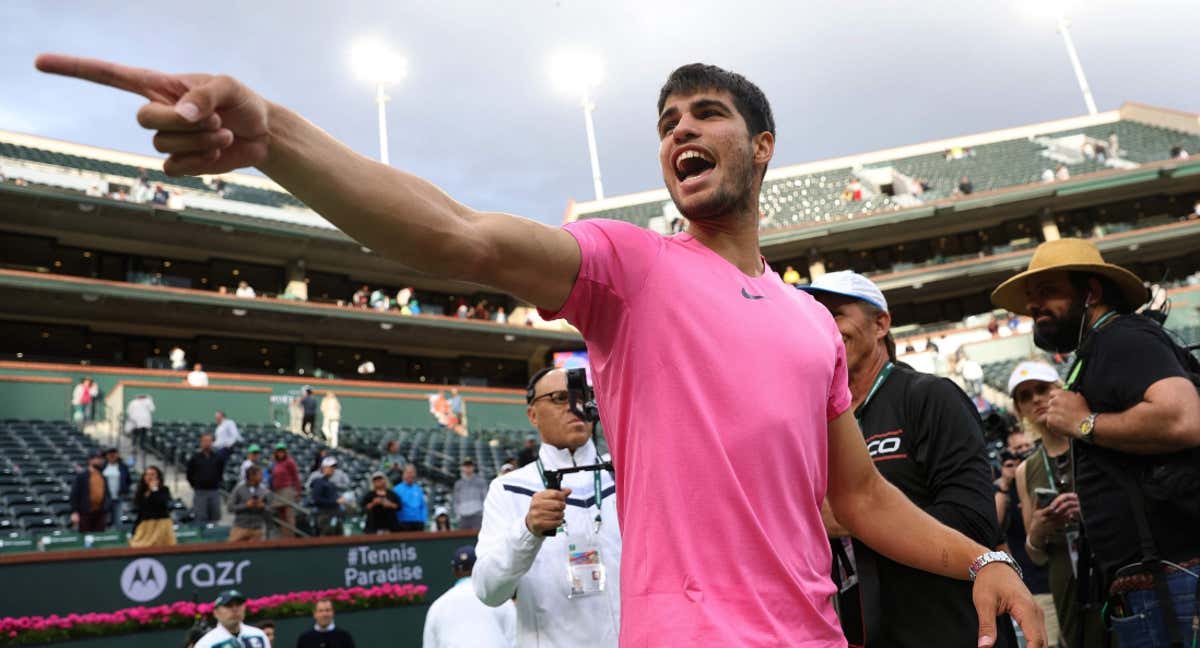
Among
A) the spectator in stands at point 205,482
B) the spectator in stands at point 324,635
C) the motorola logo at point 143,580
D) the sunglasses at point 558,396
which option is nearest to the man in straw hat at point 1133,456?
the sunglasses at point 558,396

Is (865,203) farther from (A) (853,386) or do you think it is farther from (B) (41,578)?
(A) (853,386)

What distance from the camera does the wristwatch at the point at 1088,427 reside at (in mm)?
3180

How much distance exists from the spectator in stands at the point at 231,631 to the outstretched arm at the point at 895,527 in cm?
748

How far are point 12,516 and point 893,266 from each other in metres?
35.1

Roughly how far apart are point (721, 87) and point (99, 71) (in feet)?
4.13

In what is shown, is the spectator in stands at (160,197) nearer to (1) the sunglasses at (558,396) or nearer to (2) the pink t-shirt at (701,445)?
(1) the sunglasses at (558,396)

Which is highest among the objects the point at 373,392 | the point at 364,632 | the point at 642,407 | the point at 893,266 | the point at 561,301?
the point at 893,266

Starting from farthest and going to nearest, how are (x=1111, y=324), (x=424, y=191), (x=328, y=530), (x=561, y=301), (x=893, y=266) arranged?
(x=893, y=266)
(x=328, y=530)
(x=1111, y=324)
(x=561, y=301)
(x=424, y=191)

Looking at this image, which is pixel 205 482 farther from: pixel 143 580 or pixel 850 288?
pixel 850 288

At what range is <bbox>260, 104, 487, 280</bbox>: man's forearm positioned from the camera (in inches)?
56.1

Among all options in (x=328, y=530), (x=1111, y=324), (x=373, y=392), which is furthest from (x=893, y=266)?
(x=1111, y=324)

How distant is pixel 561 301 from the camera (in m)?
1.73

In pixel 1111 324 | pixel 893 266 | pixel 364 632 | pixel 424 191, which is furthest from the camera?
pixel 893 266

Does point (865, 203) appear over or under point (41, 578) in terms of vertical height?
over
